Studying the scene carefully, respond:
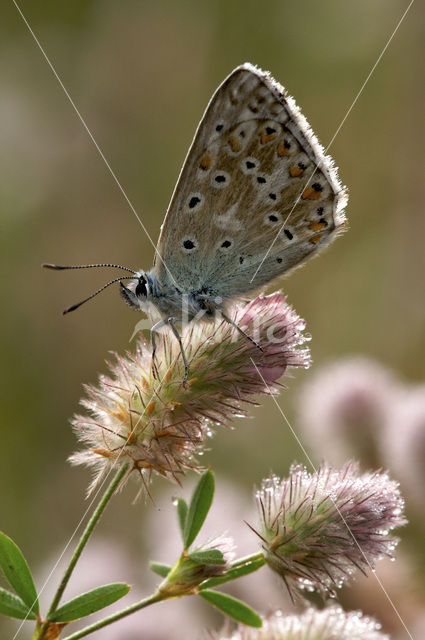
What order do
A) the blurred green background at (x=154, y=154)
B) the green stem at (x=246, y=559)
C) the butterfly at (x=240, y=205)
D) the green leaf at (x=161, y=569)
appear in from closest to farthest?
1. the green stem at (x=246, y=559)
2. the green leaf at (x=161, y=569)
3. the butterfly at (x=240, y=205)
4. the blurred green background at (x=154, y=154)

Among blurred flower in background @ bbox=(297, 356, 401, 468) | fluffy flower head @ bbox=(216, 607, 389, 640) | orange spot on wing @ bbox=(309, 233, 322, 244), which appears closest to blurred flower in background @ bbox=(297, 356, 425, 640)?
blurred flower in background @ bbox=(297, 356, 401, 468)

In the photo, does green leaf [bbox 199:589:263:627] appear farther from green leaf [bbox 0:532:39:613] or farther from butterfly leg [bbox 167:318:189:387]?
butterfly leg [bbox 167:318:189:387]

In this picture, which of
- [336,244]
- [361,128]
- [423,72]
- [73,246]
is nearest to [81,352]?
[73,246]

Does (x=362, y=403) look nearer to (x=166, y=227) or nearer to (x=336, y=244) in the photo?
(x=166, y=227)

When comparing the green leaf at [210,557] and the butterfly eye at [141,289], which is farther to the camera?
the butterfly eye at [141,289]

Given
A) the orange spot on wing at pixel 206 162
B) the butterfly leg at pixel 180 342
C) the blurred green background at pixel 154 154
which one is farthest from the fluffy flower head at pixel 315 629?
the blurred green background at pixel 154 154

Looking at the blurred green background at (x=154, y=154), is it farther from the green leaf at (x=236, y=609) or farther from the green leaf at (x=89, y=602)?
the green leaf at (x=89, y=602)
